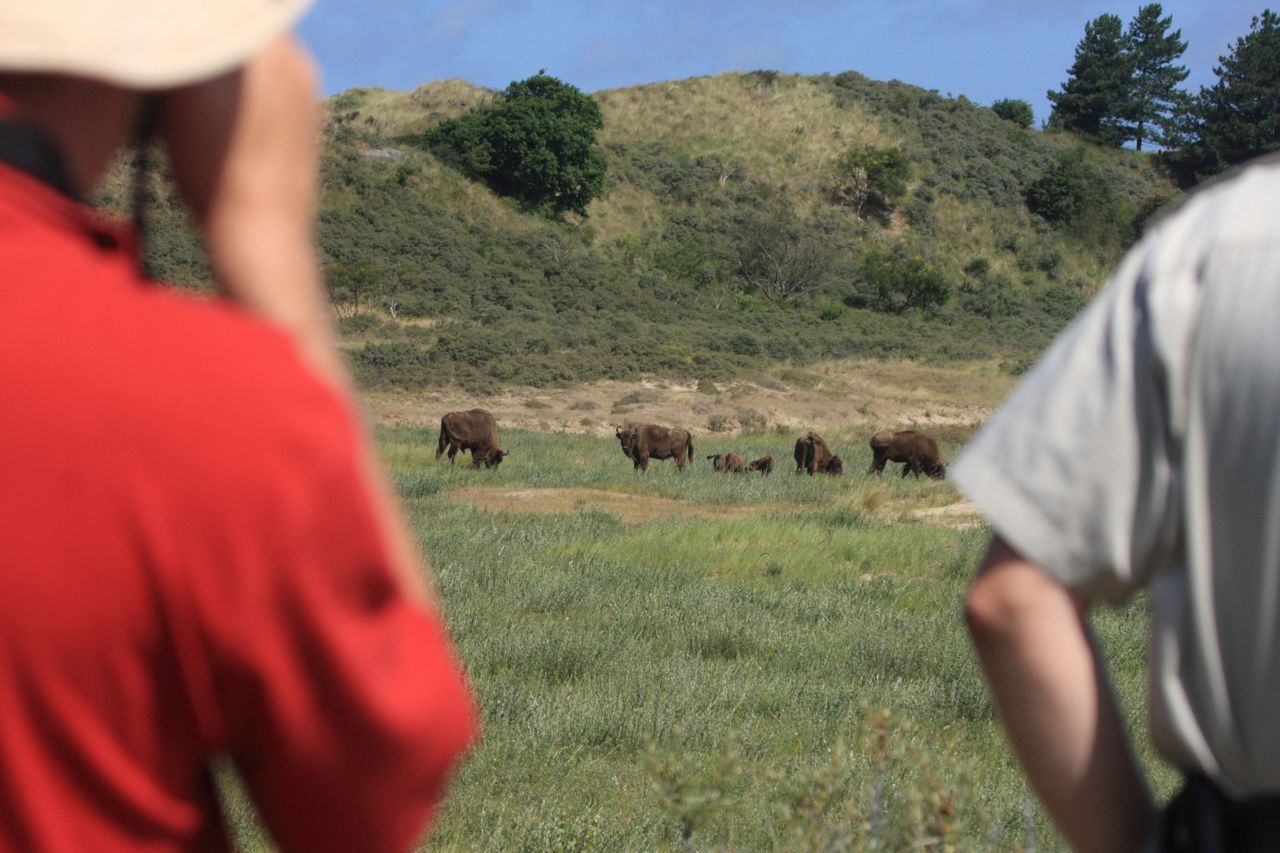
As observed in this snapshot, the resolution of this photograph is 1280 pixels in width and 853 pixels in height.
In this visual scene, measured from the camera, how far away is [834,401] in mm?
39844

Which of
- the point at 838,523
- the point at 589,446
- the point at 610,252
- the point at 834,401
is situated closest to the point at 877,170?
the point at 610,252

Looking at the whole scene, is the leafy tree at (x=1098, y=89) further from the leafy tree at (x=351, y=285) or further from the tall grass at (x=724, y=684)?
the tall grass at (x=724, y=684)

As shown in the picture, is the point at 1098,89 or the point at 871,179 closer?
the point at 871,179

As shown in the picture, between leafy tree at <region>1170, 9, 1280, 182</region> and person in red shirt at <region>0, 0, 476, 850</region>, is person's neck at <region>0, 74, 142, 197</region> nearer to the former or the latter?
person in red shirt at <region>0, 0, 476, 850</region>

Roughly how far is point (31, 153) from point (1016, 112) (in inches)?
4039

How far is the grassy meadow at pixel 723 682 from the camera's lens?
13.0 ft

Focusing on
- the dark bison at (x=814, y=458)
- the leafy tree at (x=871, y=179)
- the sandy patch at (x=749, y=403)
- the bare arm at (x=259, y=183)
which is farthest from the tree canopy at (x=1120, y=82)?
the bare arm at (x=259, y=183)

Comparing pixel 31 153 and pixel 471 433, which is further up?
pixel 31 153

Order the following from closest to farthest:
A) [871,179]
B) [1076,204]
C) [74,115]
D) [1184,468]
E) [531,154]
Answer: [74,115] → [1184,468] → [531,154] → [871,179] → [1076,204]

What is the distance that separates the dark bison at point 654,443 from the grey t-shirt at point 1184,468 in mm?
21991

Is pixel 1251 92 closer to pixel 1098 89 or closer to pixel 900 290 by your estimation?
pixel 900 290

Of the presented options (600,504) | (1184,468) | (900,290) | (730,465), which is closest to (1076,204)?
(900,290)

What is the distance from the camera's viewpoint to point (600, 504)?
55.9ft

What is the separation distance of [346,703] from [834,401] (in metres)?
39.4
